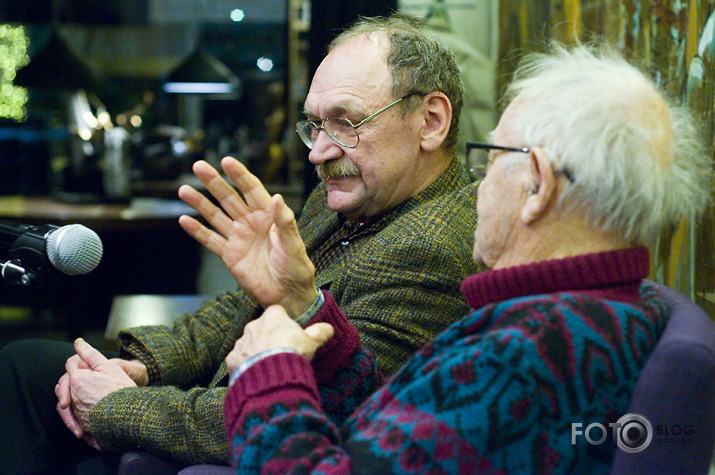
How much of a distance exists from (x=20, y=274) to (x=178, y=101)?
6970mm

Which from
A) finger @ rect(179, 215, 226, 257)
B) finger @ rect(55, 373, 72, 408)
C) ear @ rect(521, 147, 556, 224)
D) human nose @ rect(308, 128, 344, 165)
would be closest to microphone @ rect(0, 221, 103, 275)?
finger @ rect(179, 215, 226, 257)

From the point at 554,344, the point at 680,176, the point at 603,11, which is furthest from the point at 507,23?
the point at 554,344

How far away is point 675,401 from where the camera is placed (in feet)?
3.00

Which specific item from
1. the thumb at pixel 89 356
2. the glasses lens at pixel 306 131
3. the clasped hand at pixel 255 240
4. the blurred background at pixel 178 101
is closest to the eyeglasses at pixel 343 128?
the glasses lens at pixel 306 131

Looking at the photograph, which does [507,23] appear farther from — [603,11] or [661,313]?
[661,313]

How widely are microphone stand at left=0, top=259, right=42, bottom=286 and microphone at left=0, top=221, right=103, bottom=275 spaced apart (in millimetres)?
12

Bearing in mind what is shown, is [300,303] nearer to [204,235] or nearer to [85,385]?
[204,235]

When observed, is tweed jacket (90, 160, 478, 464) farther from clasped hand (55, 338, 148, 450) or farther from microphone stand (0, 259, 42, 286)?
microphone stand (0, 259, 42, 286)

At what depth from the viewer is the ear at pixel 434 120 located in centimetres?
174

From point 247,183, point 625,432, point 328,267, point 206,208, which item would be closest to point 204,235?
point 206,208

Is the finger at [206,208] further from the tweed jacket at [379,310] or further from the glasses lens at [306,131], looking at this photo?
the glasses lens at [306,131]

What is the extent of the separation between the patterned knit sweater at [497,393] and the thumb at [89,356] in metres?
0.76

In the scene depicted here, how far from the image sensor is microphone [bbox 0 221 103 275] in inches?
48.3

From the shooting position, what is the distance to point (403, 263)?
1478mm
